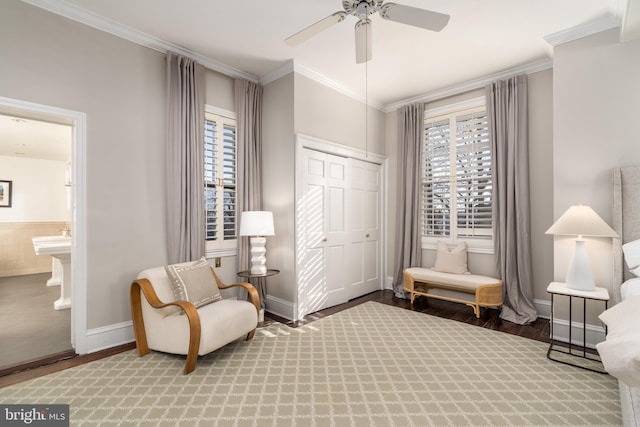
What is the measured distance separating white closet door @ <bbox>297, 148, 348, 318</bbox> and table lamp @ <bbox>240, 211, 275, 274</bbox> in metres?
0.46

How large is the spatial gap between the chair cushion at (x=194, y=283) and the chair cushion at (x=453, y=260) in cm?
305

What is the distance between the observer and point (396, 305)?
14.6 ft

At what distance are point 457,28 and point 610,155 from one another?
74.7 inches

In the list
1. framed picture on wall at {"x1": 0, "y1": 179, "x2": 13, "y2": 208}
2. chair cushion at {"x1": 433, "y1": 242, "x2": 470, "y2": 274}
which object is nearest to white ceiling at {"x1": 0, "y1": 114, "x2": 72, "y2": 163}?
framed picture on wall at {"x1": 0, "y1": 179, "x2": 13, "y2": 208}

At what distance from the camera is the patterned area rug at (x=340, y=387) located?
6.41 feet

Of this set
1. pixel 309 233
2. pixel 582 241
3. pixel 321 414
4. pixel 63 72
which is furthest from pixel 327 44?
pixel 321 414

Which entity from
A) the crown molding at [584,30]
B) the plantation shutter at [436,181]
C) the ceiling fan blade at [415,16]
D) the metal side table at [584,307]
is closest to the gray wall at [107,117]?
the ceiling fan blade at [415,16]

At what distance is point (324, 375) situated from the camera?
8.11ft

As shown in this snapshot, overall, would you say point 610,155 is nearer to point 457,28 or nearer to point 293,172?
point 457,28

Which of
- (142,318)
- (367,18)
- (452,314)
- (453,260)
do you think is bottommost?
(452,314)

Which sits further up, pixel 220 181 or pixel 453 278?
pixel 220 181

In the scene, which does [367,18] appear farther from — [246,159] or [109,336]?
[109,336]

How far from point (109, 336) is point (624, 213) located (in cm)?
488

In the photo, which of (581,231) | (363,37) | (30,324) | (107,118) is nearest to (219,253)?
(107,118)
